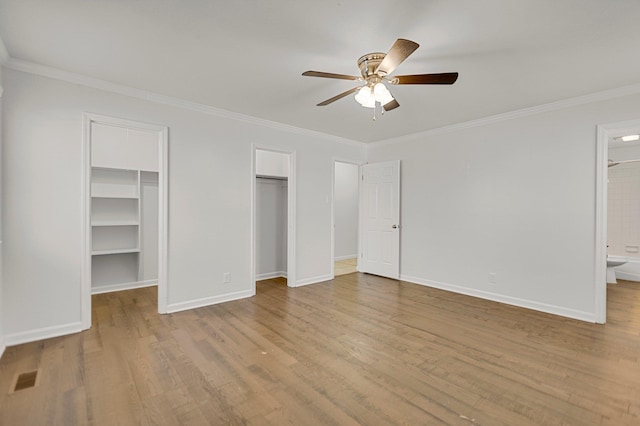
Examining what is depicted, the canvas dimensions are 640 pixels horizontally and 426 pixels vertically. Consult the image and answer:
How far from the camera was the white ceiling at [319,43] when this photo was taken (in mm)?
1967

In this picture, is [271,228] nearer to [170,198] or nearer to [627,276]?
[170,198]

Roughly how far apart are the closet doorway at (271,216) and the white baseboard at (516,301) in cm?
242

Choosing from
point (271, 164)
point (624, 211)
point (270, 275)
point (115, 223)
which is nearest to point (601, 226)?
point (624, 211)

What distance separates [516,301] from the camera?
399 cm

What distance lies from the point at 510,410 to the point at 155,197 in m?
5.11

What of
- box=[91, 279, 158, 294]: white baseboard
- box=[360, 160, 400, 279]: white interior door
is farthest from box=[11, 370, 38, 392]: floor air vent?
box=[360, 160, 400, 279]: white interior door

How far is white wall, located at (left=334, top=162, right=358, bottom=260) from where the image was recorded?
24.4 ft

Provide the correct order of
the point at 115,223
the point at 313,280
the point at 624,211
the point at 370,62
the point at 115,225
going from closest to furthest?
1. the point at 370,62
2. the point at 115,223
3. the point at 115,225
4. the point at 313,280
5. the point at 624,211

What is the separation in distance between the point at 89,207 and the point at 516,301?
5158 mm

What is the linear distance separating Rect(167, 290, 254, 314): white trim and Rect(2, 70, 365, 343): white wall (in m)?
0.01

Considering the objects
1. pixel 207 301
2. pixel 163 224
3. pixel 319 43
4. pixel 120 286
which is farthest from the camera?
pixel 120 286

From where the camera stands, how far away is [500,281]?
4148 mm

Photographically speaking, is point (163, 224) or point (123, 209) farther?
point (123, 209)

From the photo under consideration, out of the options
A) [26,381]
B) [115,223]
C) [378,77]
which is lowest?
[26,381]
